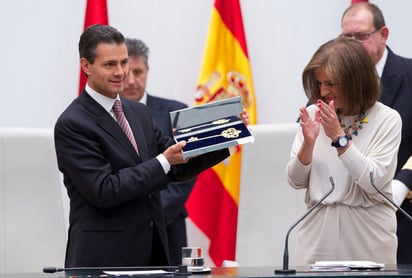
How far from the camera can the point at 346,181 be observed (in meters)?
4.24

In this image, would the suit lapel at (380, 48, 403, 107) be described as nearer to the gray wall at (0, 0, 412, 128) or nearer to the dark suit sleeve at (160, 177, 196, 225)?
the dark suit sleeve at (160, 177, 196, 225)

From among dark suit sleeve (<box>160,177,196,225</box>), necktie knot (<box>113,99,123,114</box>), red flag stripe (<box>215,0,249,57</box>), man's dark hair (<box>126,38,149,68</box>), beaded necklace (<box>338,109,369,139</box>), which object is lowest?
dark suit sleeve (<box>160,177,196,225</box>)

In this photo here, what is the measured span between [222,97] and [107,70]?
2.41 meters

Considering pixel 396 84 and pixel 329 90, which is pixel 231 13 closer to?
pixel 396 84

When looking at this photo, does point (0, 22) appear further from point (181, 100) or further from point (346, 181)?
point (346, 181)

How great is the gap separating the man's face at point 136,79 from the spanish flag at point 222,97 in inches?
28.2

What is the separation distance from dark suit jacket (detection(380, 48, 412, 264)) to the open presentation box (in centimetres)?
99

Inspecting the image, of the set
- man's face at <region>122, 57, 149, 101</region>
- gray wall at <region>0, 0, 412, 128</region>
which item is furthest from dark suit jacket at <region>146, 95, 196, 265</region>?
gray wall at <region>0, 0, 412, 128</region>

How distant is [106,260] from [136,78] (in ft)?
6.90

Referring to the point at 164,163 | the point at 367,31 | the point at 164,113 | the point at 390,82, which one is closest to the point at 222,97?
the point at 164,113

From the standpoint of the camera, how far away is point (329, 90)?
434 centimetres

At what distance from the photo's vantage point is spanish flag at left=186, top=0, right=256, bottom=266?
683 cm

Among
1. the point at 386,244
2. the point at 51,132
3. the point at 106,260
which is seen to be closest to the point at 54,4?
the point at 51,132

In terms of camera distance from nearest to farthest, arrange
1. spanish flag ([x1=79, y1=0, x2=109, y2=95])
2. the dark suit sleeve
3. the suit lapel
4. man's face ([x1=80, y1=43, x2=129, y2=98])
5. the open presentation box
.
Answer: the open presentation box
man's face ([x1=80, y1=43, x2=129, y2=98])
the suit lapel
the dark suit sleeve
spanish flag ([x1=79, y1=0, x2=109, y2=95])
